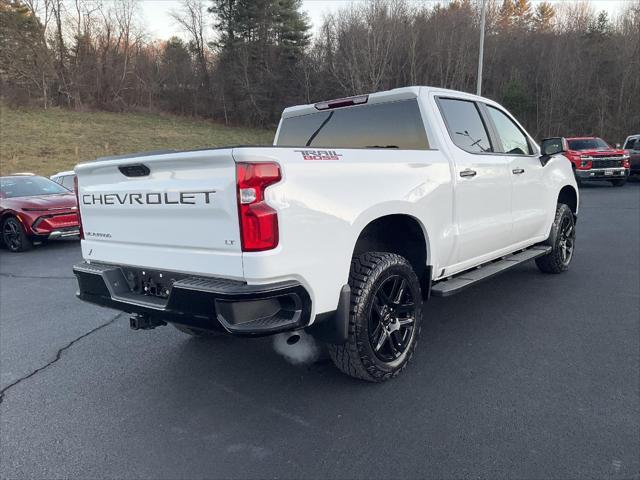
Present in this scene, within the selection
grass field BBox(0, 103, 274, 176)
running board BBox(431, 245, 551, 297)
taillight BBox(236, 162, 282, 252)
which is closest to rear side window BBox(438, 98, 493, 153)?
running board BBox(431, 245, 551, 297)

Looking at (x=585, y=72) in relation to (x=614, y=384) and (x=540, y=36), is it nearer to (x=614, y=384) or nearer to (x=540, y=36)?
(x=540, y=36)

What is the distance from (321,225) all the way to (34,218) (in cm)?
817

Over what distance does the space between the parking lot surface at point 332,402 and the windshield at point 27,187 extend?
585 centimetres

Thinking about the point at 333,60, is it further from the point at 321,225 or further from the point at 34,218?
the point at 321,225

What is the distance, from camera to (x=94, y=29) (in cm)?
4156

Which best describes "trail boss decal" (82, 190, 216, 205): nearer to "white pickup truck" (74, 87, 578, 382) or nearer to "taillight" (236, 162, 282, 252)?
"white pickup truck" (74, 87, 578, 382)

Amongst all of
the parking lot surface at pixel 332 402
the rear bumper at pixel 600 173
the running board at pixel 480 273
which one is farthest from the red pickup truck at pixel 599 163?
the parking lot surface at pixel 332 402

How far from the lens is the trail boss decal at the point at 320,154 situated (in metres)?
2.59

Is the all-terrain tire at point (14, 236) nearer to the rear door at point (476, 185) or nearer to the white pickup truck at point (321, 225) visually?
the white pickup truck at point (321, 225)

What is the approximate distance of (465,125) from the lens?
416cm

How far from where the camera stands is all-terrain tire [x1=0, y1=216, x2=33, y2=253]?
892cm

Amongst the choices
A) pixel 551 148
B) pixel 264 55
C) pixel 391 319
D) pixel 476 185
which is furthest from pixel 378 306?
pixel 264 55

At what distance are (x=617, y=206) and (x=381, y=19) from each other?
2845 centimetres

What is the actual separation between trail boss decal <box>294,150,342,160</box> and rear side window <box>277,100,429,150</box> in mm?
992
